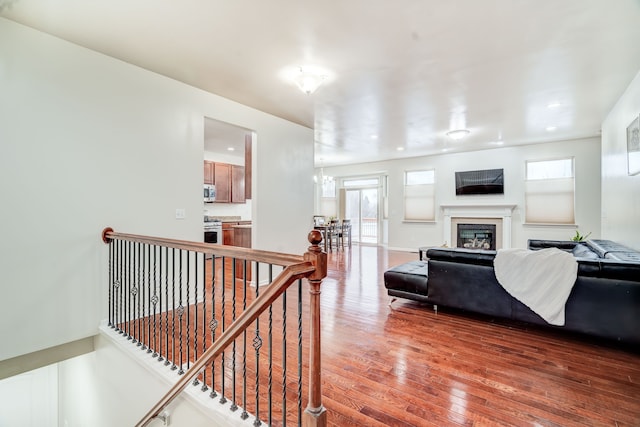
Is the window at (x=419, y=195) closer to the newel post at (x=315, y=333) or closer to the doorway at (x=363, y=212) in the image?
the doorway at (x=363, y=212)

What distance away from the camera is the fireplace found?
24.7ft

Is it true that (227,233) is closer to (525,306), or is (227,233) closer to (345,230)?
(345,230)

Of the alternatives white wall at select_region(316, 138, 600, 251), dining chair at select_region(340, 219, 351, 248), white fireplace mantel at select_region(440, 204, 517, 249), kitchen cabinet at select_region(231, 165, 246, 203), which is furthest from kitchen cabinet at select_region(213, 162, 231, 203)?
white fireplace mantel at select_region(440, 204, 517, 249)

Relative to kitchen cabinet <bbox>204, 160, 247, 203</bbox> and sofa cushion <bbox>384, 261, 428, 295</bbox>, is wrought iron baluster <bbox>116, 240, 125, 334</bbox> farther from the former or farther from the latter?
kitchen cabinet <bbox>204, 160, 247, 203</bbox>

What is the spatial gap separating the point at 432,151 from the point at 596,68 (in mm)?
4579

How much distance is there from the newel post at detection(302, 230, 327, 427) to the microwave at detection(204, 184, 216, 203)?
19.0 ft

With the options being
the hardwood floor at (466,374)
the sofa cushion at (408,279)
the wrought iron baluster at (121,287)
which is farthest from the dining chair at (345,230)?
the wrought iron baluster at (121,287)

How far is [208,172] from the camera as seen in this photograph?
22.8 feet

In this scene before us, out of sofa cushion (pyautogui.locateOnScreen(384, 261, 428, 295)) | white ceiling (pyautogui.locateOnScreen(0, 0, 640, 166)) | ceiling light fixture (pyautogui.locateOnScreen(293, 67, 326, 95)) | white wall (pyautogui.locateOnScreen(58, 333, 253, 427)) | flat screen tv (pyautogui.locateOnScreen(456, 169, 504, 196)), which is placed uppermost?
white ceiling (pyautogui.locateOnScreen(0, 0, 640, 166))

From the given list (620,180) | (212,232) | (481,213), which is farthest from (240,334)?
(481,213)

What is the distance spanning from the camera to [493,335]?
9.80 ft

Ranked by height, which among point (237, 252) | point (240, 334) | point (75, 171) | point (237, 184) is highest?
point (237, 184)

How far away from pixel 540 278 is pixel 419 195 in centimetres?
597

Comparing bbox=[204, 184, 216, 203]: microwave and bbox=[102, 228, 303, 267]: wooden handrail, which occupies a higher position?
bbox=[204, 184, 216, 203]: microwave
